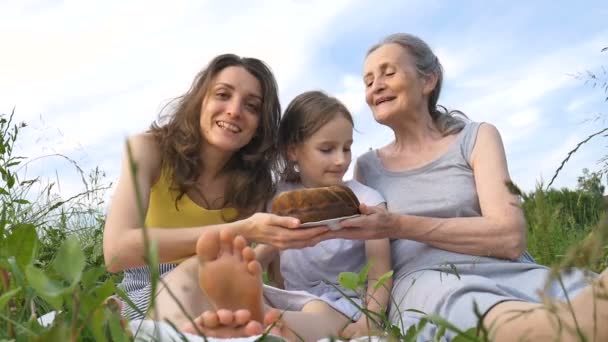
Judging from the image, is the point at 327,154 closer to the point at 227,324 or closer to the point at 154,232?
the point at 154,232

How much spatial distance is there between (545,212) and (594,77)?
270 centimetres

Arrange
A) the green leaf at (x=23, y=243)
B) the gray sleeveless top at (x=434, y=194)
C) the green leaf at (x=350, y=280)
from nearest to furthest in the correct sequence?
the green leaf at (x=350, y=280) < the green leaf at (x=23, y=243) < the gray sleeveless top at (x=434, y=194)

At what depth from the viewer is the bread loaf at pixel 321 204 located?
2309 mm

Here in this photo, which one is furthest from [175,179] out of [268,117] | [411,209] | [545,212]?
[545,212]

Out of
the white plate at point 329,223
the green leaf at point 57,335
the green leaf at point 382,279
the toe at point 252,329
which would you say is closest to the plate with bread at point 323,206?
the white plate at point 329,223

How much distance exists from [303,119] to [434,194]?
0.64 m

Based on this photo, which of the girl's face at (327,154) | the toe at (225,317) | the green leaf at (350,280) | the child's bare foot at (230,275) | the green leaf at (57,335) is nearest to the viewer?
the green leaf at (57,335)

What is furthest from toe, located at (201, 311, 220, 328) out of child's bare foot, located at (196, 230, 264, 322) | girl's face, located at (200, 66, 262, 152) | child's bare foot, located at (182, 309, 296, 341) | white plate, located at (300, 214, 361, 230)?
girl's face, located at (200, 66, 262, 152)

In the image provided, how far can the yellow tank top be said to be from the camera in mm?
2799

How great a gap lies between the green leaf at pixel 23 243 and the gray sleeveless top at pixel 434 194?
4.84 ft

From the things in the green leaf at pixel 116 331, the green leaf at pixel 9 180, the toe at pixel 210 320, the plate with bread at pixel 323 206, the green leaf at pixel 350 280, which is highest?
the green leaf at pixel 9 180

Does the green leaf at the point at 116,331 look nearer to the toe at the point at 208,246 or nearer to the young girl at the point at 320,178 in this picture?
the toe at the point at 208,246

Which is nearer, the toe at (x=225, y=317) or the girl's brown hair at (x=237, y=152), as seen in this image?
the toe at (x=225, y=317)

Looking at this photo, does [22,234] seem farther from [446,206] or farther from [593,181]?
[446,206]
